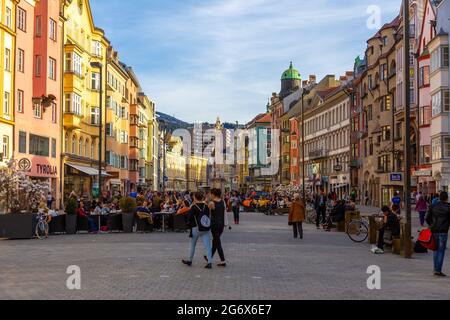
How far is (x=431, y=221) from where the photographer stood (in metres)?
15.0

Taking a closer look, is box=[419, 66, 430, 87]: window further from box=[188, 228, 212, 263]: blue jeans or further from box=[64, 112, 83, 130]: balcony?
box=[188, 228, 212, 263]: blue jeans

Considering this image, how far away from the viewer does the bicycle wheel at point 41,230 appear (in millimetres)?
25469

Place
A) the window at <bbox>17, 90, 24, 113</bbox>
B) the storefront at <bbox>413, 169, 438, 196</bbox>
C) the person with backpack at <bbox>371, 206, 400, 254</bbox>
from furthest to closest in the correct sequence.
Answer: the storefront at <bbox>413, 169, 438, 196</bbox> < the window at <bbox>17, 90, 24, 113</bbox> < the person with backpack at <bbox>371, 206, 400, 254</bbox>

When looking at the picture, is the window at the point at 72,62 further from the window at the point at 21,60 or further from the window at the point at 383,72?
the window at the point at 383,72

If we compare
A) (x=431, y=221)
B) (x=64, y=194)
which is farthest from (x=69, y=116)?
(x=431, y=221)

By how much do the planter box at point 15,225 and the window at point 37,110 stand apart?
23772 mm

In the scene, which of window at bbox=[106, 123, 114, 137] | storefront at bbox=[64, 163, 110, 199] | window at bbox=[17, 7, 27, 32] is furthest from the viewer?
window at bbox=[106, 123, 114, 137]

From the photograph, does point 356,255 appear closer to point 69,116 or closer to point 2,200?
point 2,200

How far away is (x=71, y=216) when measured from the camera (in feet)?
92.1

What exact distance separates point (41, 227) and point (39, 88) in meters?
24.2

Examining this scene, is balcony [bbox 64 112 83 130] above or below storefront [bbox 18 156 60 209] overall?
above

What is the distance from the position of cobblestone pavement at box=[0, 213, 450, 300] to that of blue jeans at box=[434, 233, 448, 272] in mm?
332

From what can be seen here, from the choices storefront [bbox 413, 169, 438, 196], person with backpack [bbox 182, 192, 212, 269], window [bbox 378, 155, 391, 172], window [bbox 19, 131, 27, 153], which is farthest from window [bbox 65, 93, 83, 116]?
person with backpack [bbox 182, 192, 212, 269]

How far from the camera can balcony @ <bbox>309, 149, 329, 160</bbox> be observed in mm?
93050
